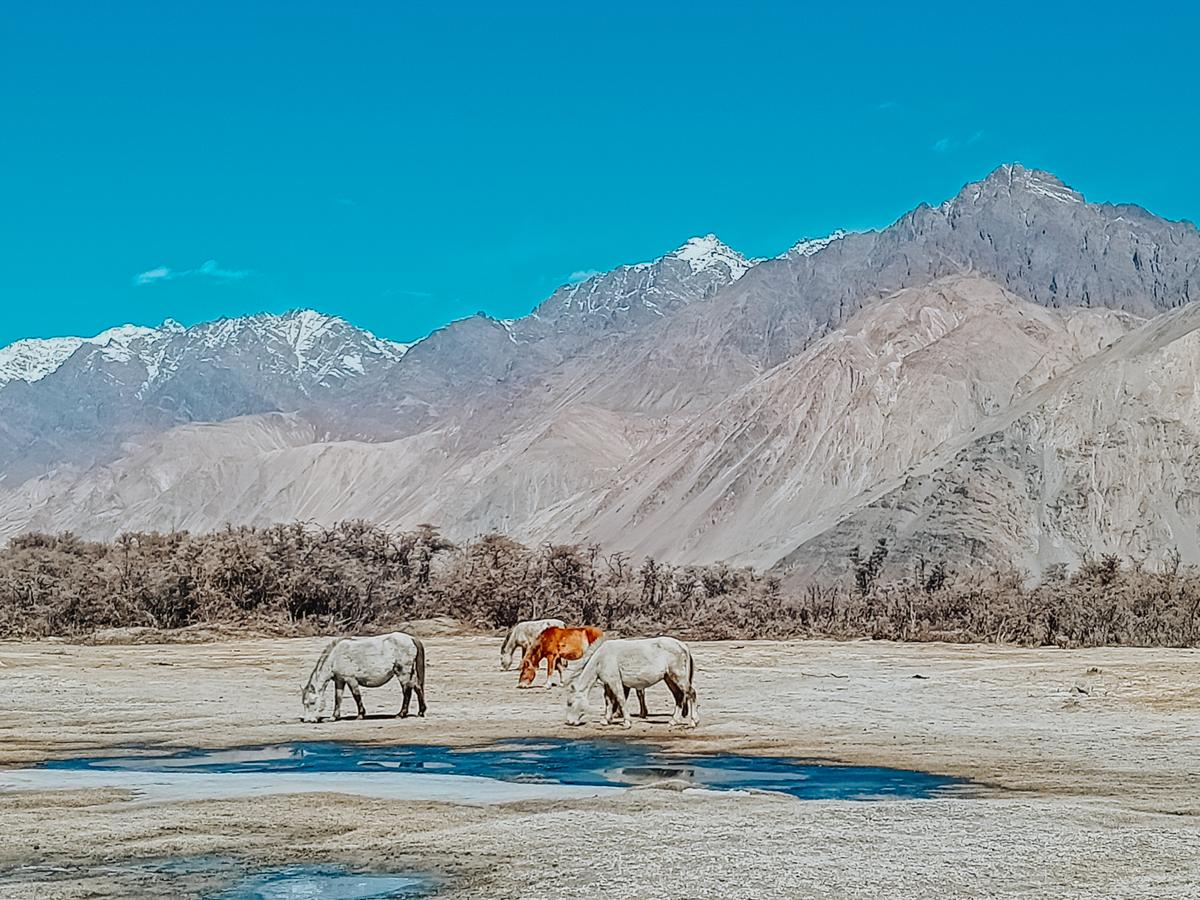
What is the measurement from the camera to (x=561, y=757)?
62.2 ft

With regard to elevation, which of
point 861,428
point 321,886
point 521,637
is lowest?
point 321,886

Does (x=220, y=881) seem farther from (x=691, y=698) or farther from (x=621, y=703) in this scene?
(x=691, y=698)

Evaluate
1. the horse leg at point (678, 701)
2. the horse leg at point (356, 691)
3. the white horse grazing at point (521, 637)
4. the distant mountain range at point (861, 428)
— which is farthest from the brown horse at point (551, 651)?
the distant mountain range at point (861, 428)

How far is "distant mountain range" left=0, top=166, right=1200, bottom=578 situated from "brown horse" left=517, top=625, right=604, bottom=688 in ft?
188

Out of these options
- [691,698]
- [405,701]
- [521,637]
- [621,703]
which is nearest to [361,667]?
[405,701]

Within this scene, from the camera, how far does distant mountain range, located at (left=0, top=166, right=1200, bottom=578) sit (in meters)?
91.9

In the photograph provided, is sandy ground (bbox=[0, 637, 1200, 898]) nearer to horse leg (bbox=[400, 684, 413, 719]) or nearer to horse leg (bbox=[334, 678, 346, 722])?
horse leg (bbox=[400, 684, 413, 719])

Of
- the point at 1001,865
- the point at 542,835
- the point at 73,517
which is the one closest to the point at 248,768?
the point at 542,835

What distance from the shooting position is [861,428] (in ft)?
386

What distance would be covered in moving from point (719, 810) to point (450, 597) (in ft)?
141

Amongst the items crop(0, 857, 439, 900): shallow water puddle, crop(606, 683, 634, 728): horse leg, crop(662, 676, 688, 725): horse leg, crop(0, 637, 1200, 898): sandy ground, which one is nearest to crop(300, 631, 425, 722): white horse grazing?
crop(0, 637, 1200, 898): sandy ground

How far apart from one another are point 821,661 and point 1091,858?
27.9 m

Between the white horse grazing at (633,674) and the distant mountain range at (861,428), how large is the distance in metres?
64.7

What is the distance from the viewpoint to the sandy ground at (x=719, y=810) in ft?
34.7
